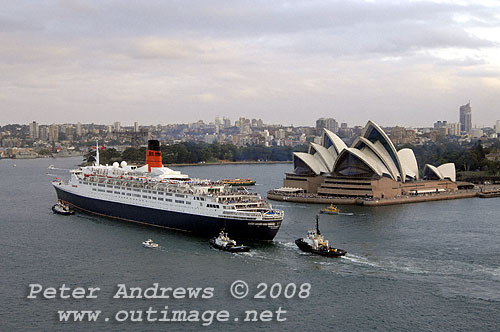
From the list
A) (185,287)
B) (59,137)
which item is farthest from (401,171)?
(59,137)

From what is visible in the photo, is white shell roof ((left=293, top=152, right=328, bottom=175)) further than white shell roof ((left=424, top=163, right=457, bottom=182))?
No

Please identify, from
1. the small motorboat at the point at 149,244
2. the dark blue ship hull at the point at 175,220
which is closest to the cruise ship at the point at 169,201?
the dark blue ship hull at the point at 175,220

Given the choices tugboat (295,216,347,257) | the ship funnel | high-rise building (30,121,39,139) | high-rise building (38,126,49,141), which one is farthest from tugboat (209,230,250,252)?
high-rise building (30,121,39,139)

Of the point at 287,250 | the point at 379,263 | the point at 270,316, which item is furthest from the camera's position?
the point at 287,250

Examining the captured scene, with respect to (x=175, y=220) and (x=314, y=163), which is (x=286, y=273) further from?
(x=314, y=163)

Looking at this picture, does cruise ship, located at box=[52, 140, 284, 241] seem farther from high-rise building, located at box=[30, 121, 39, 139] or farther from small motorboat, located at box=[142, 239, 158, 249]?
high-rise building, located at box=[30, 121, 39, 139]

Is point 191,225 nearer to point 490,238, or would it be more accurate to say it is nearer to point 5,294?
point 5,294
